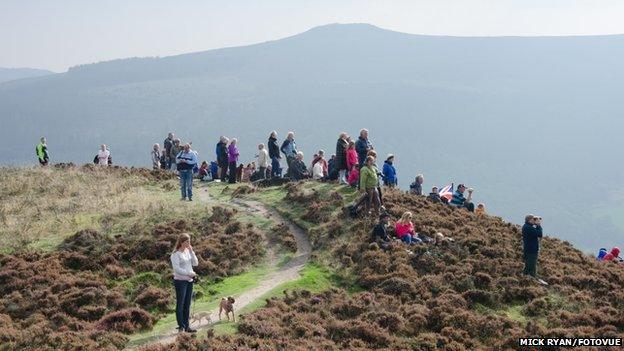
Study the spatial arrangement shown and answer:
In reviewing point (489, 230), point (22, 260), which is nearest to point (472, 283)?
point (489, 230)

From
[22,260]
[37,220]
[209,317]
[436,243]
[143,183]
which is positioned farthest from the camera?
A: [143,183]

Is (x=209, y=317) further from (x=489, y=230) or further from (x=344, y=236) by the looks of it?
(x=489, y=230)

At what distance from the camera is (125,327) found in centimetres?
1505

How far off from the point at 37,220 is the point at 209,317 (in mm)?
13357

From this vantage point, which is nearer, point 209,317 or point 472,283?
point 209,317

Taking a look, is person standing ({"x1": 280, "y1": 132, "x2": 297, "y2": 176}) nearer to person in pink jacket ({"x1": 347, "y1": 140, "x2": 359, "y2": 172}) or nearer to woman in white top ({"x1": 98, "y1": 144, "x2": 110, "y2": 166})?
person in pink jacket ({"x1": 347, "y1": 140, "x2": 359, "y2": 172})

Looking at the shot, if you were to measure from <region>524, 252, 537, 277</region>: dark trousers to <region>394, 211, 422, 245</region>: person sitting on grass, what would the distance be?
365 cm

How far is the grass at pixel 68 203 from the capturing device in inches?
910

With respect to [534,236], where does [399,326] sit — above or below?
below

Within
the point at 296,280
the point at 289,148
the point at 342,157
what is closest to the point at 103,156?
the point at 289,148

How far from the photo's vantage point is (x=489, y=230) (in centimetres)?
2544

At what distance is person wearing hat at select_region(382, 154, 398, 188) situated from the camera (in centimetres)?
2764

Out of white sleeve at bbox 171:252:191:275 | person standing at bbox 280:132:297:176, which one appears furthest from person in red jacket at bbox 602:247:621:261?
white sleeve at bbox 171:252:191:275

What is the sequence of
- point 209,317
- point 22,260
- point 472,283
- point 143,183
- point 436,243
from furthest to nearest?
point 143,183
point 436,243
point 22,260
point 472,283
point 209,317
